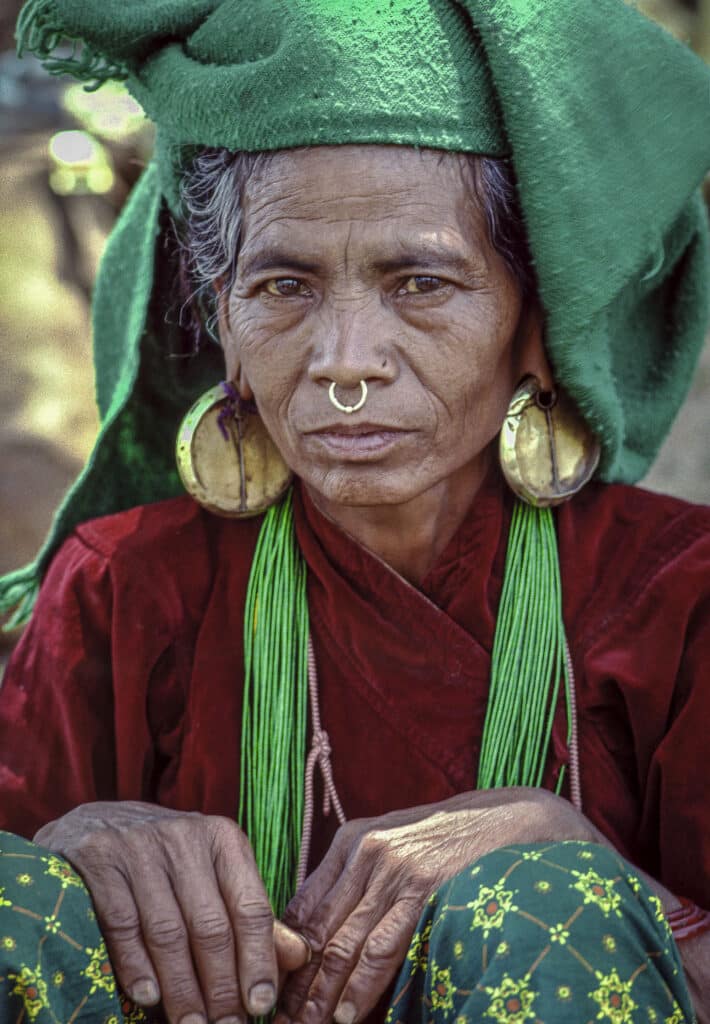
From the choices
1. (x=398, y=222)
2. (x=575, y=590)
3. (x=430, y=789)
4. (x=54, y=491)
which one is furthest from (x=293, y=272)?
(x=54, y=491)

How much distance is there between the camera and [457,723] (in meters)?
2.14

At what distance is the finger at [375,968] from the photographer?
69.4 inches

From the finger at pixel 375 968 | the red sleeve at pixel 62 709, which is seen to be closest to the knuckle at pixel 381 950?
the finger at pixel 375 968

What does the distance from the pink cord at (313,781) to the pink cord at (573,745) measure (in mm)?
368

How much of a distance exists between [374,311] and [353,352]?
0.08m

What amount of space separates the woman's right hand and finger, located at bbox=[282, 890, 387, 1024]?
4 centimetres

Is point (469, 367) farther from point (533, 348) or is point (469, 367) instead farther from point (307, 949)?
point (307, 949)

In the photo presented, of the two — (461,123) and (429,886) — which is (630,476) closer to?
(461,123)

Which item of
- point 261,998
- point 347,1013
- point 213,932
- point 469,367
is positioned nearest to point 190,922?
point 213,932

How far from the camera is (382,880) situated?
1845mm

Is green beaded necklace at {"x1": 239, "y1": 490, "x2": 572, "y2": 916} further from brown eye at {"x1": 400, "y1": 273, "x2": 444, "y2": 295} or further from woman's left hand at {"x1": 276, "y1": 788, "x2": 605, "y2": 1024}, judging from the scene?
brown eye at {"x1": 400, "y1": 273, "x2": 444, "y2": 295}

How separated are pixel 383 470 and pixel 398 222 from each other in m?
0.36

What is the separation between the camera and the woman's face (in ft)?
6.42

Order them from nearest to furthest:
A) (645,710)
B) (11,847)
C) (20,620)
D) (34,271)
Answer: (11,847) < (645,710) < (20,620) < (34,271)
